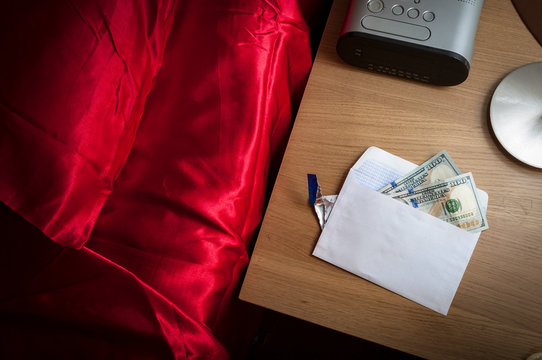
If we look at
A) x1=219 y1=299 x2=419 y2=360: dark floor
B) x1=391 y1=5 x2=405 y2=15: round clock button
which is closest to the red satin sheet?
x1=391 y1=5 x2=405 y2=15: round clock button

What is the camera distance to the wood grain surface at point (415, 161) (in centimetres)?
67

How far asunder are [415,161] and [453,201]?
97 mm

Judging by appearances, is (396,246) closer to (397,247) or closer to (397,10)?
(397,247)

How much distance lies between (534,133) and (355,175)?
0.32m

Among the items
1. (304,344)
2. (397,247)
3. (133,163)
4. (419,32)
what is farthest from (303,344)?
(419,32)

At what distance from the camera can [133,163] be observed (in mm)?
705

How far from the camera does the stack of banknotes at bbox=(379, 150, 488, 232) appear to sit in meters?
0.70

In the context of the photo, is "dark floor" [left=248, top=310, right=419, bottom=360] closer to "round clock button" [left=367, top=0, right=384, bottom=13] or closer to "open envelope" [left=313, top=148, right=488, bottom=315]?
"open envelope" [left=313, top=148, right=488, bottom=315]

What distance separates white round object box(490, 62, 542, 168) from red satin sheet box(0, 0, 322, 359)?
42 cm

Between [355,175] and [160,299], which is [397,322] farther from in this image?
[160,299]

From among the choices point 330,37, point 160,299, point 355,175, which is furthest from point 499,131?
point 160,299

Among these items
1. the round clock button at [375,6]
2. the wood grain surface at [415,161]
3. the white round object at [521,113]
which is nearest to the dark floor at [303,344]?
the wood grain surface at [415,161]

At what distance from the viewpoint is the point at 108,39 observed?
1.97 feet

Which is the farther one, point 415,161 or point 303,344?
point 303,344
